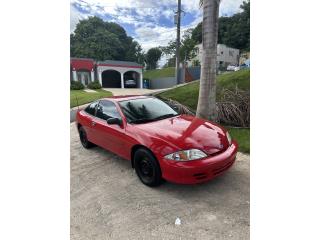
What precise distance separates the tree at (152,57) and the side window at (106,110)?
47.3 meters

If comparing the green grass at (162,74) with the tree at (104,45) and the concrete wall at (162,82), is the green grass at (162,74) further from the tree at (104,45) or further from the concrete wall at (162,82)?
the tree at (104,45)

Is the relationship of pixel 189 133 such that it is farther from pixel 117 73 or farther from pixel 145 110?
pixel 117 73

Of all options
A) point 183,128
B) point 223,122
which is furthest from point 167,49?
point 183,128

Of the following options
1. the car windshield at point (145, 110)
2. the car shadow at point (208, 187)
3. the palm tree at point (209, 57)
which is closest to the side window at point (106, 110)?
the car windshield at point (145, 110)

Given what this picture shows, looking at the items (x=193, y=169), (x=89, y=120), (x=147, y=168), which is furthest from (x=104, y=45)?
(x=193, y=169)

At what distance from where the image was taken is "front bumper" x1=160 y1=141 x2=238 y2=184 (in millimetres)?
2732

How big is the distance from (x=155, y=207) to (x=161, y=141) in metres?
0.82

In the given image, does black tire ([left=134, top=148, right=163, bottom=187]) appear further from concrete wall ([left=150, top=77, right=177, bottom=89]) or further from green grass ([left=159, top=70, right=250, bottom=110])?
concrete wall ([left=150, top=77, right=177, bottom=89])

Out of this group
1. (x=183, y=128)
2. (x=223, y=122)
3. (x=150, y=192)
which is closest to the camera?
(x=150, y=192)

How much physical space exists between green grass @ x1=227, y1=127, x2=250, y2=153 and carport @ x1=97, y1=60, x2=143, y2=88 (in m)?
22.9

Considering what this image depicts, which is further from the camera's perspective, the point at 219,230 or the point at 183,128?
the point at 183,128

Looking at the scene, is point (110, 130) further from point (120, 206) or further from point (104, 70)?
point (104, 70)
